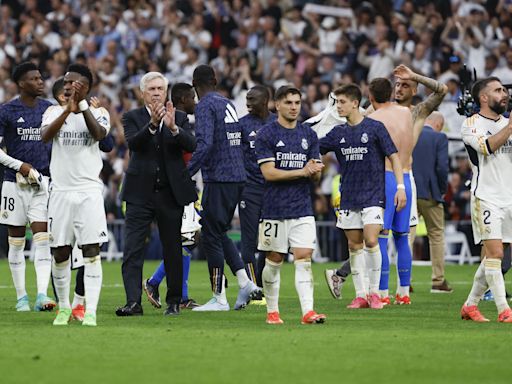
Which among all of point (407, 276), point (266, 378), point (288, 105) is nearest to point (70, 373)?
point (266, 378)

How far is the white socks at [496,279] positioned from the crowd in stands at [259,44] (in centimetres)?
1055

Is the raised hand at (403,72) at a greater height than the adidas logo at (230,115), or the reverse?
the raised hand at (403,72)

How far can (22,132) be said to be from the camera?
560 inches

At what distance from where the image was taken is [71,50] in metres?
32.6

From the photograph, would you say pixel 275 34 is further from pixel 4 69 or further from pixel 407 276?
pixel 407 276

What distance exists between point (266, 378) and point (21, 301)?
6.66 m

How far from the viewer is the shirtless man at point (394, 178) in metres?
15.0

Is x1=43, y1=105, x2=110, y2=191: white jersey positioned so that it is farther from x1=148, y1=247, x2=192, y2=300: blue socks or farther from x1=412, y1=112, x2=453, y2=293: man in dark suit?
x1=412, y1=112, x2=453, y2=293: man in dark suit

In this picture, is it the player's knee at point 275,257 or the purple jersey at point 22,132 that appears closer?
the player's knee at point 275,257

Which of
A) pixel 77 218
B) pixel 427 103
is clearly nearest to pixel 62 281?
pixel 77 218

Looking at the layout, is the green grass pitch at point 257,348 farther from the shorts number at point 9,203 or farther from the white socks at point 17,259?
the shorts number at point 9,203

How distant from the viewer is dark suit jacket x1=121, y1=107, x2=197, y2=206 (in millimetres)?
13195

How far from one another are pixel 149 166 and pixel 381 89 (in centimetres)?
321

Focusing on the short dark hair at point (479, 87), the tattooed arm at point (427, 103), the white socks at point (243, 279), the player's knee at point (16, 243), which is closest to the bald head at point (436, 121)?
the tattooed arm at point (427, 103)
